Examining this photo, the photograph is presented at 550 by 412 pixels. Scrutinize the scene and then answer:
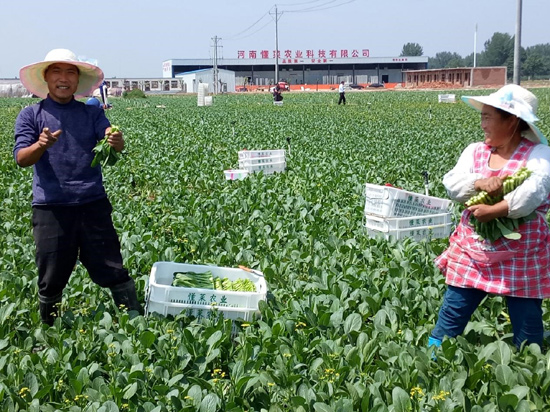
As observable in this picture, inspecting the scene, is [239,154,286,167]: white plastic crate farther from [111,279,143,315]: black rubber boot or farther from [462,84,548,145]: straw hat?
[462,84,548,145]: straw hat

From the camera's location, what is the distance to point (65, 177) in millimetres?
4254

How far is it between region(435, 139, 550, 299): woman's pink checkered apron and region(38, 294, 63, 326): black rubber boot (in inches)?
108

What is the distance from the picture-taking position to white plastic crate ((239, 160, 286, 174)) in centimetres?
1070

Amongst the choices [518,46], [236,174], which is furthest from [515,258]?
[518,46]

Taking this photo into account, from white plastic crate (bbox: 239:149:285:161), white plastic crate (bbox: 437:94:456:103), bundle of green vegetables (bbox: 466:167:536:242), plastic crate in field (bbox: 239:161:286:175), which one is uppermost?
white plastic crate (bbox: 437:94:456:103)

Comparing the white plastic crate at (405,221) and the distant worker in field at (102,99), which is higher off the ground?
the distant worker in field at (102,99)

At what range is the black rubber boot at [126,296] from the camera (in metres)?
4.54

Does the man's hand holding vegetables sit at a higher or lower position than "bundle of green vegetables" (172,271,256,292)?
higher

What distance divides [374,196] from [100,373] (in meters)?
3.46

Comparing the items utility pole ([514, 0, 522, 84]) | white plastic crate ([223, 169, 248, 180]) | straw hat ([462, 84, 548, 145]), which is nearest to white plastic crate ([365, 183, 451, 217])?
straw hat ([462, 84, 548, 145])

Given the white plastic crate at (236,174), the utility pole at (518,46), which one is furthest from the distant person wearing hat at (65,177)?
the utility pole at (518,46)

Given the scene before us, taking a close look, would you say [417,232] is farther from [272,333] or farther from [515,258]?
[515,258]

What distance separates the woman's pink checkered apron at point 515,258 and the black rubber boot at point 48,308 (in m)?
2.74

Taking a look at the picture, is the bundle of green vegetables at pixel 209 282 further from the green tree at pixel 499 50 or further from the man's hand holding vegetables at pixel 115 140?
the green tree at pixel 499 50
